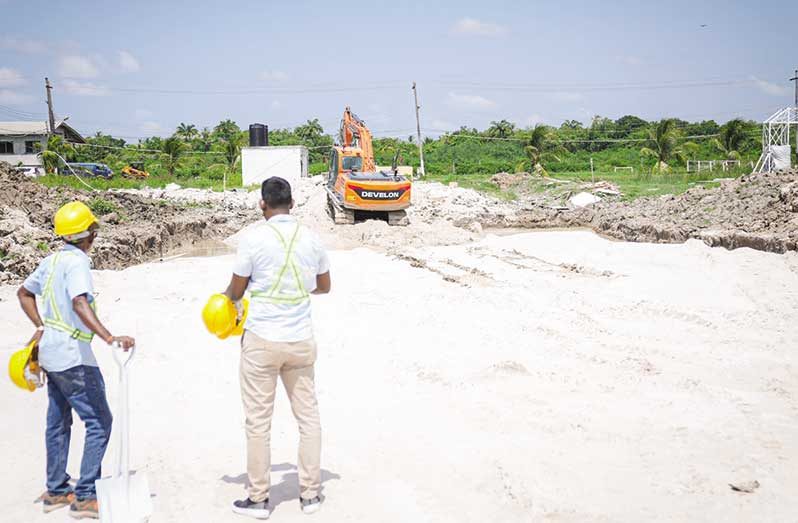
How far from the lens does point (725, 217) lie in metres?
17.3

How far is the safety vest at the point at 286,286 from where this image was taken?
3.69 meters

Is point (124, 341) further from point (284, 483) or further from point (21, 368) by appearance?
point (284, 483)

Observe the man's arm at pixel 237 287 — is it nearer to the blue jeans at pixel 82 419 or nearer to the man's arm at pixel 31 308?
the blue jeans at pixel 82 419

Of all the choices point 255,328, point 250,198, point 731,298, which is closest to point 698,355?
point 731,298

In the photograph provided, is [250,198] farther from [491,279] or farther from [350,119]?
[491,279]

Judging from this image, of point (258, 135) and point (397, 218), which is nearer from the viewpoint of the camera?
point (397, 218)

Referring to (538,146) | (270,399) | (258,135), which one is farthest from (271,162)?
(270,399)

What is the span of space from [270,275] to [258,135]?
110 ft

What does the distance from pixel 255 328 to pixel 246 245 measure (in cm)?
43

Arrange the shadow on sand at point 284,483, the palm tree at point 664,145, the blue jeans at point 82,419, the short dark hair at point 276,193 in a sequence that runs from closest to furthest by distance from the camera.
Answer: the blue jeans at point 82,419 < the short dark hair at point 276,193 < the shadow on sand at point 284,483 < the palm tree at point 664,145

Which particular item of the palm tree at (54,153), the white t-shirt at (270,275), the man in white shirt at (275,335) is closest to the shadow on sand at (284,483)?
the man in white shirt at (275,335)

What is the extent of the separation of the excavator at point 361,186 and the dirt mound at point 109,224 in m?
3.90

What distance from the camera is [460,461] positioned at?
15.1 feet

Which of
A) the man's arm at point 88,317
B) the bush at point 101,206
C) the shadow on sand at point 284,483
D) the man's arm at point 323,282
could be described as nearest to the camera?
the man's arm at point 88,317
